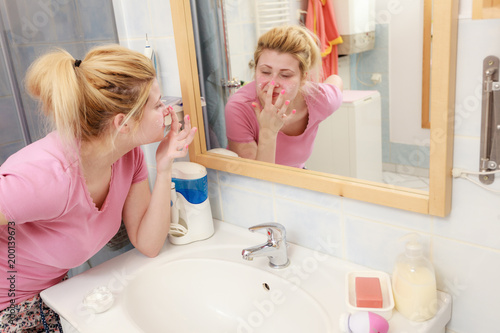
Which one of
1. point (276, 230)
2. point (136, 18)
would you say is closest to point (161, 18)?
point (136, 18)

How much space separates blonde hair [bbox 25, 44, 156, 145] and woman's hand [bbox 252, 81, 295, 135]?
0.28 meters

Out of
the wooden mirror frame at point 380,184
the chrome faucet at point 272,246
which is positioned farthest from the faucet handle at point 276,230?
the wooden mirror frame at point 380,184

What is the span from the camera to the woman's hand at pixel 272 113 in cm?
105

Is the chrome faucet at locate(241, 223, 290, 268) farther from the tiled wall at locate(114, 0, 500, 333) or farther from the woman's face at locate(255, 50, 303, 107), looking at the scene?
the woman's face at locate(255, 50, 303, 107)

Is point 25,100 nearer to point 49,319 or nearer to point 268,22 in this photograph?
point 49,319

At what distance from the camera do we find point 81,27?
135cm

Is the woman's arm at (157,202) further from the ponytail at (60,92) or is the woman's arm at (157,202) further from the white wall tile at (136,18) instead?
the white wall tile at (136,18)

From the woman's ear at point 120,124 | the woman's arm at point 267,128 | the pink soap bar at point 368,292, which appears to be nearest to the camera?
the pink soap bar at point 368,292

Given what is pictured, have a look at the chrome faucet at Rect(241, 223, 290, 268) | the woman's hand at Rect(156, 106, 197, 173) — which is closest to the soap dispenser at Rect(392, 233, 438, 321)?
the chrome faucet at Rect(241, 223, 290, 268)

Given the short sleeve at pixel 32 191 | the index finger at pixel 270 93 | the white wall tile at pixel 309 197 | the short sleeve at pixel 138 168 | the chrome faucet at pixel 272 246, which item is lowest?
the chrome faucet at pixel 272 246

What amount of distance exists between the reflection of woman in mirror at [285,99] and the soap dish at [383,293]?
285 mm

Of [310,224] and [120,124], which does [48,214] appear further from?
[310,224]

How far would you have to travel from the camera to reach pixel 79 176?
101 centimetres

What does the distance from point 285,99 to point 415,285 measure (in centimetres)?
49
